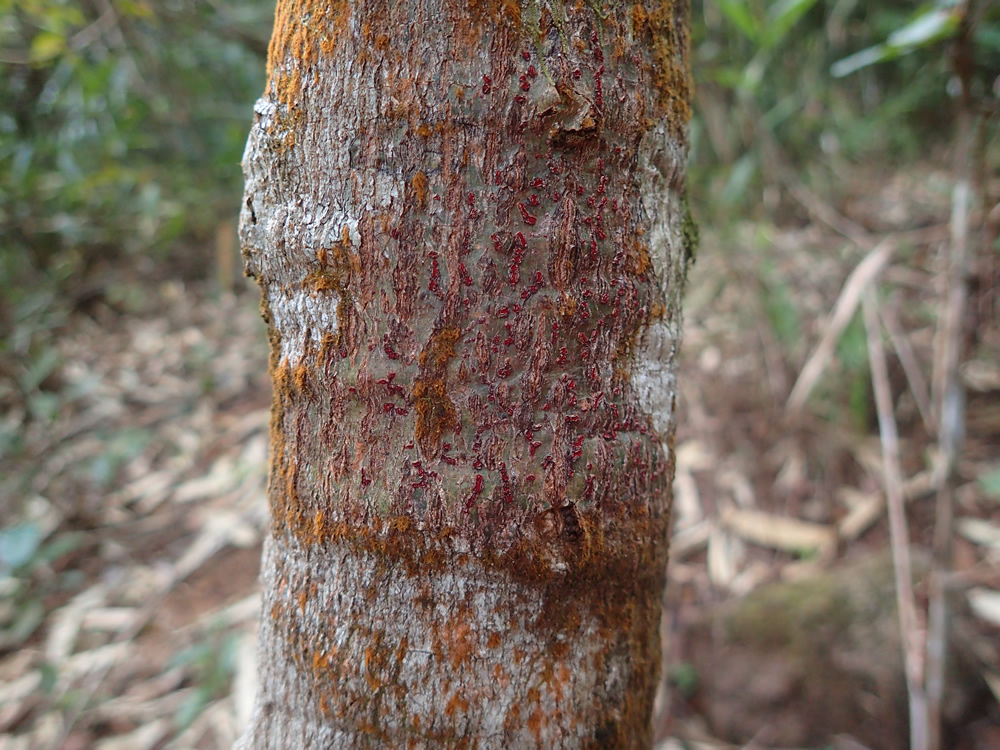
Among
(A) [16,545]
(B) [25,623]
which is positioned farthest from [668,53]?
(B) [25,623]

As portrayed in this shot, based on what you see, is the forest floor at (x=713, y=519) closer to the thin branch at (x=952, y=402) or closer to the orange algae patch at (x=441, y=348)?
the thin branch at (x=952, y=402)

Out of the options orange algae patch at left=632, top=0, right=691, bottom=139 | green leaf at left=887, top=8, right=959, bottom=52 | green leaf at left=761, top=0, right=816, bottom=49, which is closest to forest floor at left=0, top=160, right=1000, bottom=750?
green leaf at left=761, top=0, right=816, bottom=49

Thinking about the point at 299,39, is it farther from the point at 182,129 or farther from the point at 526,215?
the point at 182,129

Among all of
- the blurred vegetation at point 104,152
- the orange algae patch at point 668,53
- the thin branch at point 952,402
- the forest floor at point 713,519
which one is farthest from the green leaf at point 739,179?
the orange algae patch at point 668,53

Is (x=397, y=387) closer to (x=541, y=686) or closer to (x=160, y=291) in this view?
(x=541, y=686)

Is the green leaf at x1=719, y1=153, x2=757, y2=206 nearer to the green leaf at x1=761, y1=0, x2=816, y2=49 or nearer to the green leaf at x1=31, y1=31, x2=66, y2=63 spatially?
the green leaf at x1=761, y1=0, x2=816, y2=49

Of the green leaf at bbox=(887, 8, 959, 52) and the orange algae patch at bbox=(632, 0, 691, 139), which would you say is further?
the green leaf at bbox=(887, 8, 959, 52)
